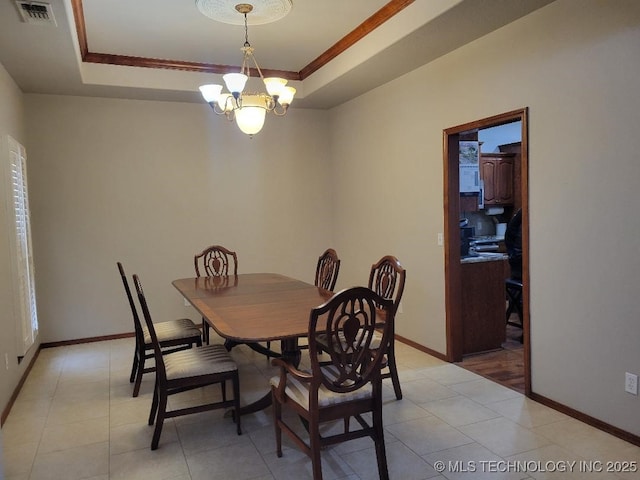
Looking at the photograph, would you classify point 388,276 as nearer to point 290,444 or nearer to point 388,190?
point 290,444

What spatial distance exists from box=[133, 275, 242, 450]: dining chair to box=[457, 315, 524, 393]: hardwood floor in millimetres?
1971

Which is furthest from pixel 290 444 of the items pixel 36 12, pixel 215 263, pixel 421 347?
pixel 36 12

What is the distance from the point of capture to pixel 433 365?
394cm

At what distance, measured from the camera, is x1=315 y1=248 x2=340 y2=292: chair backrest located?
12.5 feet

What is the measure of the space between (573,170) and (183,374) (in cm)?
254

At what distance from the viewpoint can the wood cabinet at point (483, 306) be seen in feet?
13.6

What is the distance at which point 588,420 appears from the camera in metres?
2.79

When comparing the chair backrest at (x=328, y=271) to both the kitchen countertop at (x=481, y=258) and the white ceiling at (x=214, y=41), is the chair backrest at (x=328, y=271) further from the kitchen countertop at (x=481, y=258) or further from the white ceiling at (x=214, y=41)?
the white ceiling at (x=214, y=41)

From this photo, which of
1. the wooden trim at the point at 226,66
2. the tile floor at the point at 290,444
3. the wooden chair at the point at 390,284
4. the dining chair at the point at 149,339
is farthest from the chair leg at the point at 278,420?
the wooden trim at the point at 226,66

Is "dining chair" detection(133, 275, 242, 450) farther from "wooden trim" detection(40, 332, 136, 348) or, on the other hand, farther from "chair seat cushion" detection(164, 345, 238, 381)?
"wooden trim" detection(40, 332, 136, 348)

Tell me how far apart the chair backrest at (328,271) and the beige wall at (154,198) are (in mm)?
1758

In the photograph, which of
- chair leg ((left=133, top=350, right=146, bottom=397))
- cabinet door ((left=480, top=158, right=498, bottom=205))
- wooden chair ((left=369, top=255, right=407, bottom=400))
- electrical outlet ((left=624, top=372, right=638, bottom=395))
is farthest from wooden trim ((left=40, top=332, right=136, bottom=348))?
cabinet door ((left=480, top=158, right=498, bottom=205))

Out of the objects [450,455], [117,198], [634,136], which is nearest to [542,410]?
[450,455]

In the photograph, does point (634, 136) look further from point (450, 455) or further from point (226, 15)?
point (226, 15)
